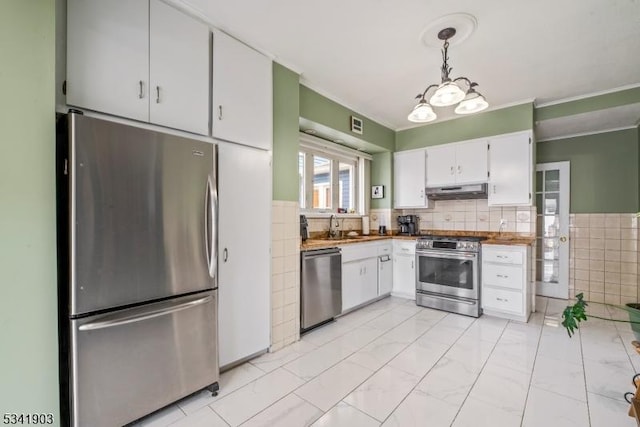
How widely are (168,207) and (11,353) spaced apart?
916 mm

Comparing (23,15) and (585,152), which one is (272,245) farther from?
(585,152)

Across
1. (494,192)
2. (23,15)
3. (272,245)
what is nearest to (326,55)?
(272,245)

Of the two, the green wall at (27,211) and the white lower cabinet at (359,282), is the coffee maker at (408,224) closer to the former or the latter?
the white lower cabinet at (359,282)

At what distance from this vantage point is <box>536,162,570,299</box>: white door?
4.23 m

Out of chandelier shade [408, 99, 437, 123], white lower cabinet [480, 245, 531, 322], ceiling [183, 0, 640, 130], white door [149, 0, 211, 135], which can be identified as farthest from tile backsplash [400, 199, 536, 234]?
white door [149, 0, 211, 135]

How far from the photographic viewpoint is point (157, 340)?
162cm

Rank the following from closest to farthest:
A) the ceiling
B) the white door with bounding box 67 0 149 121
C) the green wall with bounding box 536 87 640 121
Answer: the white door with bounding box 67 0 149 121, the ceiling, the green wall with bounding box 536 87 640 121

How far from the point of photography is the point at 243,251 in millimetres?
2264

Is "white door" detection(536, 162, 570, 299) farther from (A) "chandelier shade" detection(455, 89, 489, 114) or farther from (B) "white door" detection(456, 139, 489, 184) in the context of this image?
(A) "chandelier shade" detection(455, 89, 489, 114)

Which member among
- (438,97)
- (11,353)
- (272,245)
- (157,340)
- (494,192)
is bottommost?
(157,340)

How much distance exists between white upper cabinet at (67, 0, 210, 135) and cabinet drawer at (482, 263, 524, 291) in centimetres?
345

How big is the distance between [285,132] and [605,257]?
15.7 ft

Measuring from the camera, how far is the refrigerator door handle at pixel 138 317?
140cm

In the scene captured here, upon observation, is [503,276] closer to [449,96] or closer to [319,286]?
[319,286]
